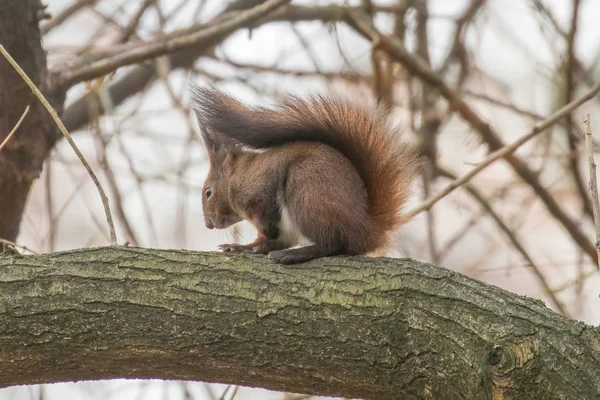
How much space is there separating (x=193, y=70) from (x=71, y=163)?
738 mm

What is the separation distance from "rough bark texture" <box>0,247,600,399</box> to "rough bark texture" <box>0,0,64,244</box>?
95cm

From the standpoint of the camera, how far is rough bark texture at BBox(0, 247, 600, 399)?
1879 millimetres

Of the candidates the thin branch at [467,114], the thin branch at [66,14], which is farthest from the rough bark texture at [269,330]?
the thin branch at [66,14]

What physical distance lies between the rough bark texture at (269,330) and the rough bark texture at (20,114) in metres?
0.95

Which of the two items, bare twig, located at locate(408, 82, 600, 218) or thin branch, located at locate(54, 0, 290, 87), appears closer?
bare twig, located at locate(408, 82, 600, 218)

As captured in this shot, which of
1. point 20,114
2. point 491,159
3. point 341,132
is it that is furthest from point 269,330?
point 20,114

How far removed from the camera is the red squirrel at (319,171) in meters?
2.46

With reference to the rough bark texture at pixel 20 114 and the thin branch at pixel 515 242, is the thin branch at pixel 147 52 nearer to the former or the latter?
the rough bark texture at pixel 20 114

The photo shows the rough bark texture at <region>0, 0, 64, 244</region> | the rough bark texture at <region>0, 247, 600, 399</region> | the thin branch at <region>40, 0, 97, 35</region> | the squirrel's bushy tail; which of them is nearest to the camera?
the rough bark texture at <region>0, 247, 600, 399</region>

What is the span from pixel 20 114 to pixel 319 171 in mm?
1099

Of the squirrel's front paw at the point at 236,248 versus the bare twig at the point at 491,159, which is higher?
the bare twig at the point at 491,159

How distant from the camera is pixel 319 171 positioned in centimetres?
249

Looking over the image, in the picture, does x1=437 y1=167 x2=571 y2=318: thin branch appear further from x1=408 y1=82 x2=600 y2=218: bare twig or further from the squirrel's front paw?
the squirrel's front paw

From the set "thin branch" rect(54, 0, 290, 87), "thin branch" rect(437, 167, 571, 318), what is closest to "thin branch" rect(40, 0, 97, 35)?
"thin branch" rect(54, 0, 290, 87)
